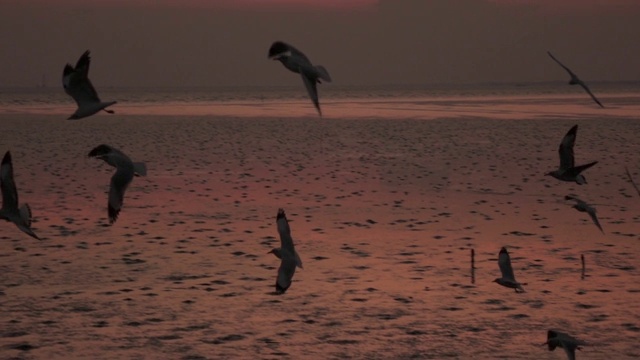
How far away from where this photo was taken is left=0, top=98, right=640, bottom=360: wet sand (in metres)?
10.5

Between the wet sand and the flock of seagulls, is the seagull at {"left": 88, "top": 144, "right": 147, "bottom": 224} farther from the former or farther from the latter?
the wet sand

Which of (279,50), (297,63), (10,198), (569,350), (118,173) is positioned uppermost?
(279,50)

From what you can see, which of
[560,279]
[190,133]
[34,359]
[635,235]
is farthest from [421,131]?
[34,359]

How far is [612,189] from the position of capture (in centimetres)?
2364

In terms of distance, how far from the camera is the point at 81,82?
1120cm

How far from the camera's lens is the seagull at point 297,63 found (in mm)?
9406

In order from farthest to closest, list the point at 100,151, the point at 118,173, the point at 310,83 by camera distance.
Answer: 1. the point at 118,173
2. the point at 100,151
3. the point at 310,83

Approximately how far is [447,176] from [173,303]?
16.6m

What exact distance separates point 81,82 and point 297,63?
2827 mm

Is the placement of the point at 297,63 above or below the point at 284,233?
above

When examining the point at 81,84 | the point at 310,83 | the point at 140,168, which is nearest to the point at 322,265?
the point at 81,84

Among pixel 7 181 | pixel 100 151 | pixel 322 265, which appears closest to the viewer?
pixel 100 151

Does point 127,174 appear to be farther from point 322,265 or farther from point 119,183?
point 322,265

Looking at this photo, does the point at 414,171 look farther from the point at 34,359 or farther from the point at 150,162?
the point at 34,359
